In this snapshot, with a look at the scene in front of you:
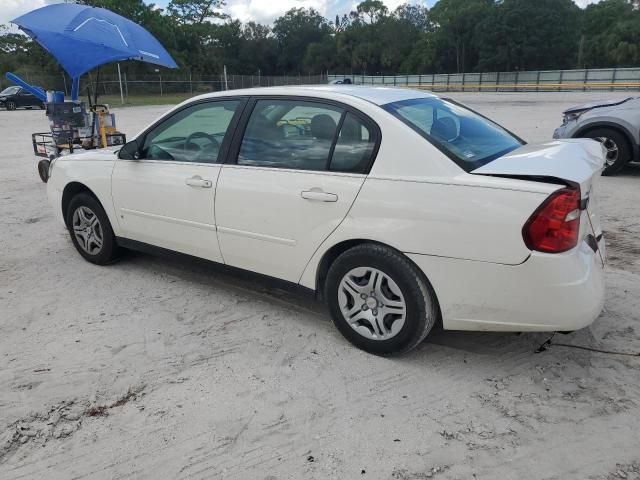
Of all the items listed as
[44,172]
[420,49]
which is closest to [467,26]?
[420,49]

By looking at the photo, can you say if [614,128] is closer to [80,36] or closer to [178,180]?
[178,180]

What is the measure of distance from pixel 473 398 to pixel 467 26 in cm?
8295

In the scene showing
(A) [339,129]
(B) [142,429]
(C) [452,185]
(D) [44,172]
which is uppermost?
(A) [339,129]

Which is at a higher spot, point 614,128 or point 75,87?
point 75,87

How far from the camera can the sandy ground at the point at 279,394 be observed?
8.34 feet

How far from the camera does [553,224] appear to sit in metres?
2.72

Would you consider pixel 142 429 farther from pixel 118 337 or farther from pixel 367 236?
pixel 367 236

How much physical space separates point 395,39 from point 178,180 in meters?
93.9

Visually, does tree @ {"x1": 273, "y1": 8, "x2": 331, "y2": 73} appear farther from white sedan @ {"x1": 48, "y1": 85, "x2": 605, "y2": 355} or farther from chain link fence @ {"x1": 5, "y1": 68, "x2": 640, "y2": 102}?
white sedan @ {"x1": 48, "y1": 85, "x2": 605, "y2": 355}

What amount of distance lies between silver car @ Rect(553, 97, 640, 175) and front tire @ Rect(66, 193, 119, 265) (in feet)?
23.5

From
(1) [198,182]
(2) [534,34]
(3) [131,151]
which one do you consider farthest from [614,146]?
(2) [534,34]

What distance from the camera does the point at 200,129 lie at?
4.27 metres

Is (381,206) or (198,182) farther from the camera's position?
(198,182)

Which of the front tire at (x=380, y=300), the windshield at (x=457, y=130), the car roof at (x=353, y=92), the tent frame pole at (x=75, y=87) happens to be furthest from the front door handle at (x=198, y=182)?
the tent frame pole at (x=75, y=87)
